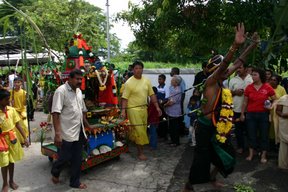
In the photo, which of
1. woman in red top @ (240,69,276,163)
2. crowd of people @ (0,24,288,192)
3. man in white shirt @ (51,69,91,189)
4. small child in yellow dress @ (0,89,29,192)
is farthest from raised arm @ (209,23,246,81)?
small child in yellow dress @ (0,89,29,192)

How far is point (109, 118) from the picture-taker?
575cm

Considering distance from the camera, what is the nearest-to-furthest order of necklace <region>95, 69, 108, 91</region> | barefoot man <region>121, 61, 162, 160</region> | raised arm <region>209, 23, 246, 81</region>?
raised arm <region>209, 23, 246, 81</region> → necklace <region>95, 69, 108, 91</region> → barefoot man <region>121, 61, 162, 160</region>

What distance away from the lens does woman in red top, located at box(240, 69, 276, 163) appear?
5.57 meters

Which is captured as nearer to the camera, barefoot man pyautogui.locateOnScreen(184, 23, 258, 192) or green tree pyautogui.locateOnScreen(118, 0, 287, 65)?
barefoot man pyautogui.locateOnScreen(184, 23, 258, 192)

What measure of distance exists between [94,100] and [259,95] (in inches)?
119

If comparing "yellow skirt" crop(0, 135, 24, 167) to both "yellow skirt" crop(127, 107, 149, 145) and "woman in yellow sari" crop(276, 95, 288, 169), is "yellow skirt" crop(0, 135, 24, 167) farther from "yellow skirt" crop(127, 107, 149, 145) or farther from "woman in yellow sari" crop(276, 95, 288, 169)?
"woman in yellow sari" crop(276, 95, 288, 169)

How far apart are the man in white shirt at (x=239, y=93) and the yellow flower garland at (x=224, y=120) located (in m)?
1.98

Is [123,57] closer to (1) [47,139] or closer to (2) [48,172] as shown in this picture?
(1) [47,139]

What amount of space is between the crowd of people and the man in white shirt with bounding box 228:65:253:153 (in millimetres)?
19

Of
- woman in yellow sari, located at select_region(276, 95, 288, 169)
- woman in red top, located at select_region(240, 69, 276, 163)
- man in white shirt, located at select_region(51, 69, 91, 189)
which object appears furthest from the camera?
woman in red top, located at select_region(240, 69, 276, 163)

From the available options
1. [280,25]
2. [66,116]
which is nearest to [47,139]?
[66,116]

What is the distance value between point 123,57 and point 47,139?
99.7 feet

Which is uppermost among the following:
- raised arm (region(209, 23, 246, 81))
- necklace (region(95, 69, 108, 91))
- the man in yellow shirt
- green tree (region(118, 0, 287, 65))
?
green tree (region(118, 0, 287, 65))

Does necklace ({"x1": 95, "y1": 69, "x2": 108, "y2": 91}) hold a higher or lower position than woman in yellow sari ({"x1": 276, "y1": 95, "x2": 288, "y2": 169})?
higher
